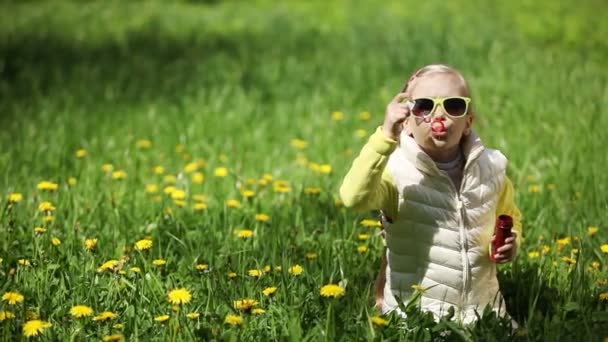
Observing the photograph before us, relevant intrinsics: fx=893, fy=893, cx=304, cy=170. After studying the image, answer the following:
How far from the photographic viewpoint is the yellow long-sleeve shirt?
7.80 ft

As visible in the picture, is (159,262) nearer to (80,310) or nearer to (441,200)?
(80,310)

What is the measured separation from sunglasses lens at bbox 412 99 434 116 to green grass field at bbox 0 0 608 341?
0.57 metres

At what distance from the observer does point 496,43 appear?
6.85 metres

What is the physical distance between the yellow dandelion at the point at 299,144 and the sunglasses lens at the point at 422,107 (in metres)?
2.17

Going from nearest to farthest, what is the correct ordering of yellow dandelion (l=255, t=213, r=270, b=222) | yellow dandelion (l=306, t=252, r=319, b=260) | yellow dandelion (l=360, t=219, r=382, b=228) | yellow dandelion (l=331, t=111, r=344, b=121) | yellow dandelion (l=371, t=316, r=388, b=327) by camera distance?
1. yellow dandelion (l=371, t=316, r=388, b=327)
2. yellow dandelion (l=306, t=252, r=319, b=260)
3. yellow dandelion (l=360, t=219, r=382, b=228)
4. yellow dandelion (l=255, t=213, r=270, b=222)
5. yellow dandelion (l=331, t=111, r=344, b=121)

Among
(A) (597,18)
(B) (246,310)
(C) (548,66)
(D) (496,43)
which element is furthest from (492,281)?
(A) (597,18)

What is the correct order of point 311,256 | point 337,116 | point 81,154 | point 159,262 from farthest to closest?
1. point 337,116
2. point 81,154
3. point 311,256
4. point 159,262

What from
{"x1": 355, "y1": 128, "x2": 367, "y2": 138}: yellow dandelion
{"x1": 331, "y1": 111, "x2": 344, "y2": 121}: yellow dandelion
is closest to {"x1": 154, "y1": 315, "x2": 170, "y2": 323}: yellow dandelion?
{"x1": 355, "y1": 128, "x2": 367, "y2": 138}: yellow dandelion

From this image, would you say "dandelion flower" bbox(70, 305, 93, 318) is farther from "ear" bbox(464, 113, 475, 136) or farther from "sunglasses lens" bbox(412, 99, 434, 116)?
"ear" bbox(464, 113, 475, 136)

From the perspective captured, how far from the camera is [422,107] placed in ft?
8.11

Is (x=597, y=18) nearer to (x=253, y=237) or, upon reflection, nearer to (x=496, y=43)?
(x=496, y=43)

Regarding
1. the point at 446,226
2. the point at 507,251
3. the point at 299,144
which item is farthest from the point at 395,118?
the point at 299,144

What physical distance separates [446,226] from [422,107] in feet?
1.15

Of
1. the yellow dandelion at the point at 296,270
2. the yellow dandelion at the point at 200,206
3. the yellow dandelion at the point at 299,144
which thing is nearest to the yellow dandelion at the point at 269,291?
the yellow dandelion at the point at 296,270
